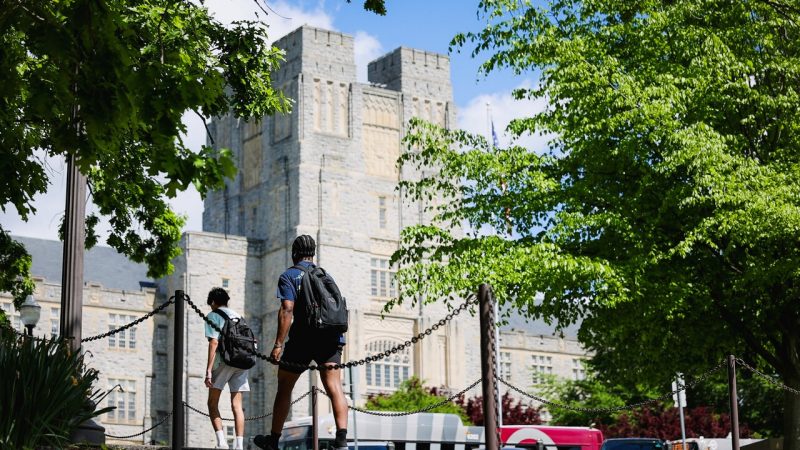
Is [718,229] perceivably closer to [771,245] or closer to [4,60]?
[771,245]

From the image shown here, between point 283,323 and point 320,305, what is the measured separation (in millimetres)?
334

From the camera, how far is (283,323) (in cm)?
1046

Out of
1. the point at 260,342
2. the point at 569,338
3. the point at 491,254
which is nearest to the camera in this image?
the point at 491,254

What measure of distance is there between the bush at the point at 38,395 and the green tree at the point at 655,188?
36.6ft

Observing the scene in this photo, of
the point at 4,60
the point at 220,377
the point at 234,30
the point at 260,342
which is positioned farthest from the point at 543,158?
the point at 260,342

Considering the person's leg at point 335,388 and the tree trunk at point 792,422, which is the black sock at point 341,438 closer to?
the person's leg at point 335,388

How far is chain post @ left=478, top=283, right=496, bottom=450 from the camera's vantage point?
32.5ft

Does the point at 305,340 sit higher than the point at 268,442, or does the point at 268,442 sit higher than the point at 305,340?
the point at 305,340

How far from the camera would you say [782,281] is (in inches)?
786

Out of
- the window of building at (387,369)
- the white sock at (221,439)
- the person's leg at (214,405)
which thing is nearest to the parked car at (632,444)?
the white sock at (221,439)

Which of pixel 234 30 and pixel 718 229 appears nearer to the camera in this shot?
pixel 234 30

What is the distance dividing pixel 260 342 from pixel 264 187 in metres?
9.09

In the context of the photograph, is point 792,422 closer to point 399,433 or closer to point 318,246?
point 399,433

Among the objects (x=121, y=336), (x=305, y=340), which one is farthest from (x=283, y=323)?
(x=121, y=336)
